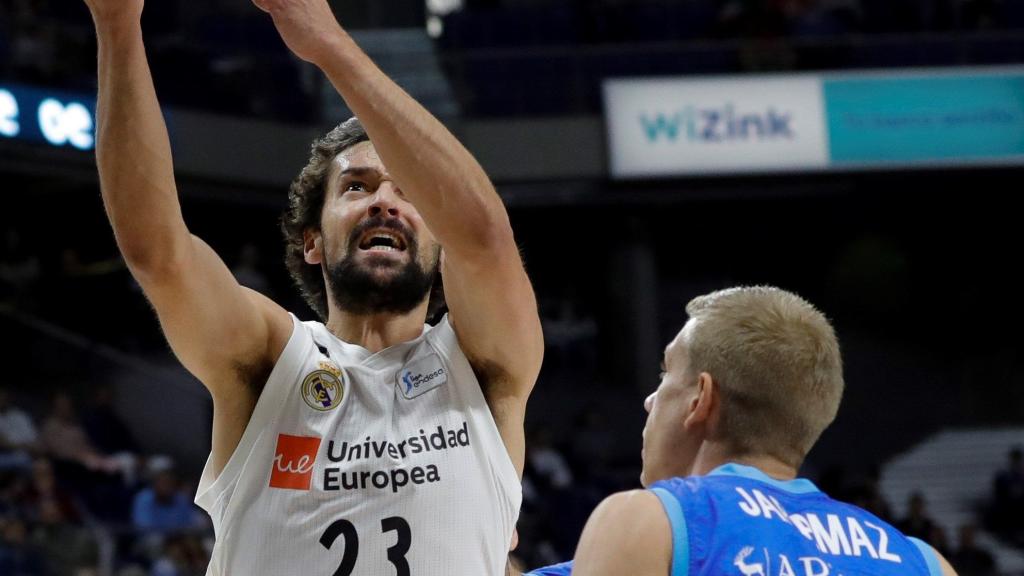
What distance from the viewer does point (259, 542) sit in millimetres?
2742

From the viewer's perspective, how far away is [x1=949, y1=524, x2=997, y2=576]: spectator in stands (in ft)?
40.4

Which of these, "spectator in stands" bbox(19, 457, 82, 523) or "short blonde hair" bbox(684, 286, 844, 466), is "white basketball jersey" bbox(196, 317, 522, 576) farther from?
"spectator in stands" bbox(19, 457, 82, 523)

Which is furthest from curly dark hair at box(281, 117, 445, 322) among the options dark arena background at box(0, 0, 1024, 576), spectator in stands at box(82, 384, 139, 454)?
spectator in stands at box(82, 384, 139, 454)

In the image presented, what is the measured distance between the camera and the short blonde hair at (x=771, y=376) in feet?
8.02

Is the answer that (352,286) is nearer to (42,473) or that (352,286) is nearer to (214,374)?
(214,374)

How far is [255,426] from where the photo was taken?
2.82m

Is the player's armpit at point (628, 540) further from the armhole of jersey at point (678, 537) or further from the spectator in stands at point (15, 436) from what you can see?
the spectator in stands at point (15, 436)

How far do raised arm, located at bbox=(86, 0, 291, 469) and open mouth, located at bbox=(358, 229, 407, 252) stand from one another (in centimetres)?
38

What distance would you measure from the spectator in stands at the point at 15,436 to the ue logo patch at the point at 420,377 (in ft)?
24.6

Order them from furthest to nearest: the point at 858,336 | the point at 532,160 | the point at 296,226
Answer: the point at 858,336 → the point at 532,160 → the point at 296,226

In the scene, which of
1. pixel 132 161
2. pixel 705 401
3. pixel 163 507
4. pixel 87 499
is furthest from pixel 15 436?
pixel 705 401

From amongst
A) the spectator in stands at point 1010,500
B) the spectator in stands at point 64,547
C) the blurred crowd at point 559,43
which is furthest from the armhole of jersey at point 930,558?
the spectator in stands at point 1010,500

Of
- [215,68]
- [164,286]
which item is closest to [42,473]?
[215,68]

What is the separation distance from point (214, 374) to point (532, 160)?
41.5 ft
